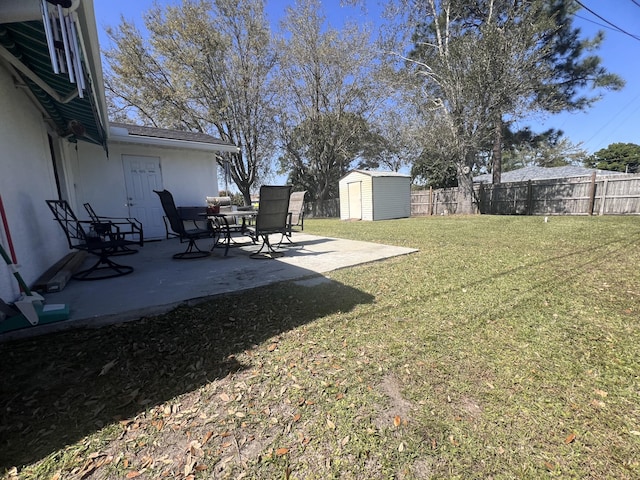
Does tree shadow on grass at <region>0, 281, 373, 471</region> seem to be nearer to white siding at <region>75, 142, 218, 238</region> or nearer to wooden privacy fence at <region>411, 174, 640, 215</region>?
white siding at <region>75, 142, 218, 238</region>

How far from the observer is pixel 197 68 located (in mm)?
14680

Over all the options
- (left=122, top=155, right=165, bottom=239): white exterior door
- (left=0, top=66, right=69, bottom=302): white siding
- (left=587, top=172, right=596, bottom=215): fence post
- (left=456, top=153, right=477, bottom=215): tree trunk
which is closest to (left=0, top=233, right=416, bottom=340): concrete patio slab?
(left=0, top=66, right=69, bottom=302): white siding

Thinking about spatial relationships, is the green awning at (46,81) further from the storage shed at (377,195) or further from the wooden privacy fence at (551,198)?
the wooden privacy fence at (551,198)

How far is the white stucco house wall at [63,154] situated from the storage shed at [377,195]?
27.5 feet

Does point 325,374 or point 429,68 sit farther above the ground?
point 429,68

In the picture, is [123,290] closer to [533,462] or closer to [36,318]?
[36,318]

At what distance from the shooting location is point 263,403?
5.18 feet

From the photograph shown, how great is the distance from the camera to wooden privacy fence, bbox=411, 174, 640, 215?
11117mm

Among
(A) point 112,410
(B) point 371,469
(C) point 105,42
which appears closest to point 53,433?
(A) point 112,410

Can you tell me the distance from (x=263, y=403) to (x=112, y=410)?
81cm

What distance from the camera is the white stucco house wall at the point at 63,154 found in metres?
2.45

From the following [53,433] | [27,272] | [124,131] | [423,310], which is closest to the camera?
[53,433]

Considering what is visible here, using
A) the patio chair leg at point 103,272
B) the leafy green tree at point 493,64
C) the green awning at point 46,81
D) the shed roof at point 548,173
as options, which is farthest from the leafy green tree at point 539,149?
the patio chair leg at point 103,272

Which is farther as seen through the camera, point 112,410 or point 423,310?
point 423,310
